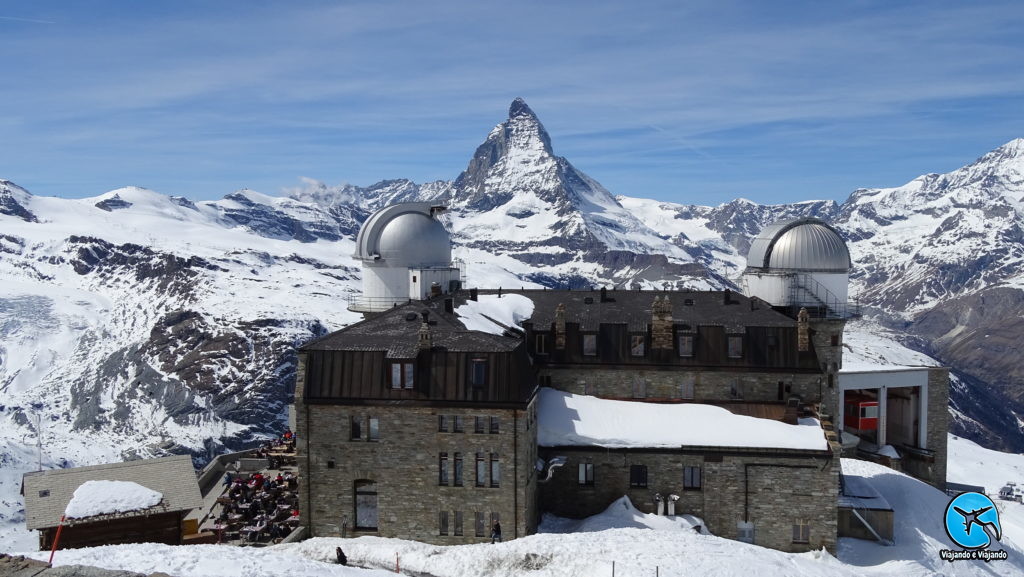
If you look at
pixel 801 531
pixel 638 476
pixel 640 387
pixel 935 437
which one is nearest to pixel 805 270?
pixel 640 387

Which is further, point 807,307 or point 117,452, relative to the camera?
point 117,452

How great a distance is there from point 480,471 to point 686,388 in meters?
15.5

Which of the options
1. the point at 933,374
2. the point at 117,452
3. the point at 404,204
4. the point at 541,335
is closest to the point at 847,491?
the point at 541,335

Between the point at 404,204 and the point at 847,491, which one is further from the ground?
the point at 404,204

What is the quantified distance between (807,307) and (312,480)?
33.8 metres

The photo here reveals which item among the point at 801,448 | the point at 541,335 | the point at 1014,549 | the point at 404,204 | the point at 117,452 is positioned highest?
the point at 404,204

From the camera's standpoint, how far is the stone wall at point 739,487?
44562 millimetres

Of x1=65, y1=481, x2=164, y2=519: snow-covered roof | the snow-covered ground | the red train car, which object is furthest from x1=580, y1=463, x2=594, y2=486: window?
the red train car

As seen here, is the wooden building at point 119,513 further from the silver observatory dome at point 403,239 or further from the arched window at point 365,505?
the silver observatory dome at point 403,239

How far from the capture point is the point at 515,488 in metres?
41.9

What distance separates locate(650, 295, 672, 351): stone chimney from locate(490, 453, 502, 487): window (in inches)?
566

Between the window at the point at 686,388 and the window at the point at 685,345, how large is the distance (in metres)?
1.42

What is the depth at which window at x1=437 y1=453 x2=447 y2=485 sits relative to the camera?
42.5m

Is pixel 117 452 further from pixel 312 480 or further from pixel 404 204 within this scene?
pixel 312 480
